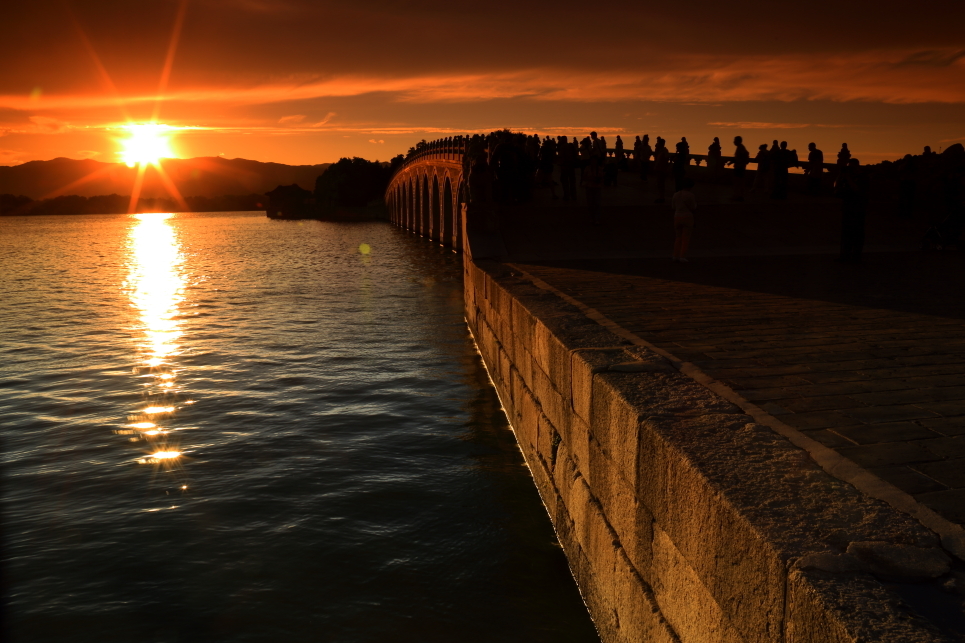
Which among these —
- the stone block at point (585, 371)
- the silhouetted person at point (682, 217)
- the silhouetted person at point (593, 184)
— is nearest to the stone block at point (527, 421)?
the stone block at point (585, 371)

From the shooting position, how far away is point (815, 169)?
70.1ft

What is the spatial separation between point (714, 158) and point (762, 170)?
475 cm

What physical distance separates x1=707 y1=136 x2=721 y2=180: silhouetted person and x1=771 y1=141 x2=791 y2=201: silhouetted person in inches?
216

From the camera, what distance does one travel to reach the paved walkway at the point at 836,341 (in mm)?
3848

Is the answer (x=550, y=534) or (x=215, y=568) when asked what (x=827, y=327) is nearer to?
(x=550, y=534)

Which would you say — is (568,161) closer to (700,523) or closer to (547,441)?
(547,441)

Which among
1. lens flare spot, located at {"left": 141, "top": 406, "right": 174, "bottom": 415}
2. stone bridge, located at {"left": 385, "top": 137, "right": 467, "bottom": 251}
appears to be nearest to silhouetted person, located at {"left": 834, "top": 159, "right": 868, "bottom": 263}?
lens flare spot, located at {"left": 141, "top": 406, "right": 174, "bottom": 415}

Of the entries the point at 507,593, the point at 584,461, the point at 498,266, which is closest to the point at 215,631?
the point at 507,593

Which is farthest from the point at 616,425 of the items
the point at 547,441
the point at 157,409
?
the point at 157,409

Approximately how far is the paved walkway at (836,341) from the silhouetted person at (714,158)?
1430 centimetres

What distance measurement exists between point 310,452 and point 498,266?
5112 mm

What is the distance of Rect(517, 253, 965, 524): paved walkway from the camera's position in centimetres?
385

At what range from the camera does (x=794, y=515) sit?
2809 millimetres

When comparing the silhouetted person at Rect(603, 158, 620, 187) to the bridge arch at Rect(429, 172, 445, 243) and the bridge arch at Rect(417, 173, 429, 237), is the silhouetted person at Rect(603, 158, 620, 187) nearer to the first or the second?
the bridge arch at Rect(429, 172, 445, 243)
